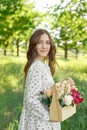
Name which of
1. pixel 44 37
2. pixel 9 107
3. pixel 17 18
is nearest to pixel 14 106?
pixel 9 107

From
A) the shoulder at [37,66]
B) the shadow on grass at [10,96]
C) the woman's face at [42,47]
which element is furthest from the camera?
the shadow on grass at [10,96]

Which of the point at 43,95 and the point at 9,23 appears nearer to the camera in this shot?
the point at 43,95

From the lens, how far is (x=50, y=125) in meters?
3.87

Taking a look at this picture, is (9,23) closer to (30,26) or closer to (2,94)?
(30,26)

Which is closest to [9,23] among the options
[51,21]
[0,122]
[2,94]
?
[51,21]

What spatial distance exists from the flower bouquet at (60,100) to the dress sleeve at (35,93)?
61 millimetres

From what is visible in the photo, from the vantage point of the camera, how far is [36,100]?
3.72 metres

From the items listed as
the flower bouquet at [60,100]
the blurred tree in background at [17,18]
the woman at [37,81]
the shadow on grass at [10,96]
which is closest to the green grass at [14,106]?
the shadow on grass at [10,96]

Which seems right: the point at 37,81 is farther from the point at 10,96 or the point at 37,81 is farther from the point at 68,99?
the point at 10,96

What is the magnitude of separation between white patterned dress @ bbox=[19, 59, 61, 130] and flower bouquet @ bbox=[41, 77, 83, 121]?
77 mm

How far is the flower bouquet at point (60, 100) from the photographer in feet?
11.9

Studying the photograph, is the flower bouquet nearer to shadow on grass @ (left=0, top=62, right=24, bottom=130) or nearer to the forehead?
the forehead

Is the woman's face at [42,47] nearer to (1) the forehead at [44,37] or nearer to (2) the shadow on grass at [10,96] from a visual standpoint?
(1) the forehead at [44,37]

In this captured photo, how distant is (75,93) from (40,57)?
509mm
